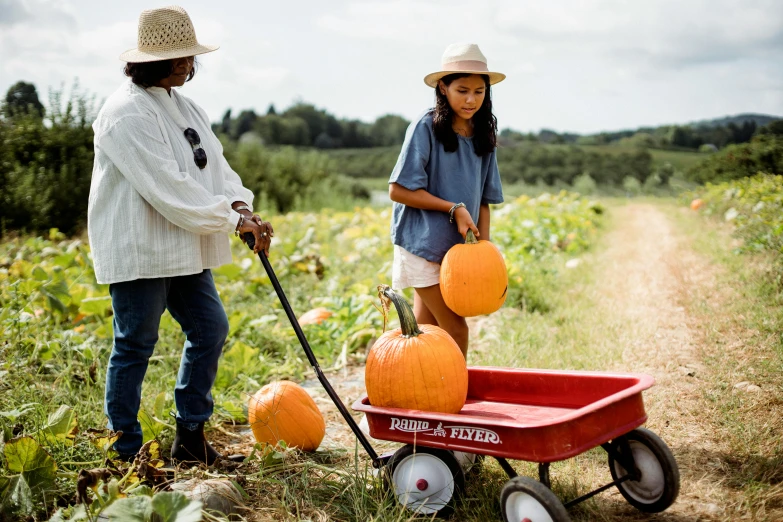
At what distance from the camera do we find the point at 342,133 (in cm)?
2697

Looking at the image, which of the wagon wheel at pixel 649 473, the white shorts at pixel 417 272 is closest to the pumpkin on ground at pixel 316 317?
the white shorts at pixel 417 272

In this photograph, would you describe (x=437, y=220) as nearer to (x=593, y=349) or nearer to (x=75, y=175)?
(x=593, y=349)

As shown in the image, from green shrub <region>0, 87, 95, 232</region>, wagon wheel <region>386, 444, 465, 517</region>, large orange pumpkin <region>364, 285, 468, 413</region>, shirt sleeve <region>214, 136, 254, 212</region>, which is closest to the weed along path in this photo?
wagon wheel <region>386, 444, 465, 517</region>

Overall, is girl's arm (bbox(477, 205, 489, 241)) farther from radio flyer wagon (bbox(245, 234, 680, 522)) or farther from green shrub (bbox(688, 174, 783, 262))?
green shrub (bbox(688, 174, 783, 262))

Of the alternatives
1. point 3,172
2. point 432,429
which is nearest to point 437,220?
point 432,429

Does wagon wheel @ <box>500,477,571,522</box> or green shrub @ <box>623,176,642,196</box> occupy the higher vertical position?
green shrub @ <box>623,176,642,196</box>

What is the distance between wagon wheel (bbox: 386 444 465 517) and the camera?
254 centimetres

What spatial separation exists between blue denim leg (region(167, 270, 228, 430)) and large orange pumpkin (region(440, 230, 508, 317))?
1.01m

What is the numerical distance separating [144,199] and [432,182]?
4.19 ft

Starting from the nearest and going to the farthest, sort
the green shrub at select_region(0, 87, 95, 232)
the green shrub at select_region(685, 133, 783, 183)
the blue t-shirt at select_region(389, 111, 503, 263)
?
the blue t-shirt at select_region(389, 111, 503, 263) → the green shrub at select_region(0, 87, 95, 232) → the green shrub at select_region(685, 133, 783, 183)

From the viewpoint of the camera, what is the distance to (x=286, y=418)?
123 inches

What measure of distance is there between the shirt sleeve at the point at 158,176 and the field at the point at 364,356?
3.12 ft

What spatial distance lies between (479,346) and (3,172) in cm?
634

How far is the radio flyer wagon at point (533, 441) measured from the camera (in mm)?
2238
